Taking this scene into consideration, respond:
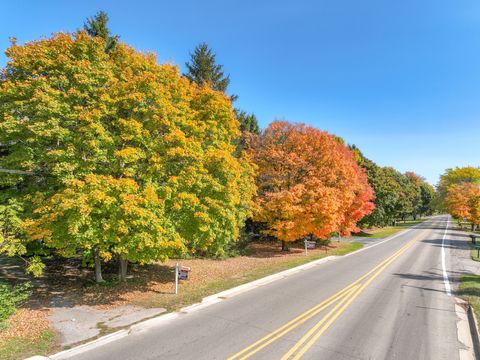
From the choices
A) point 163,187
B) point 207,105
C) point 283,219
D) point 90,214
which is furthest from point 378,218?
point 90,214

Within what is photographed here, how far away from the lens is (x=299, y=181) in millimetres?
26766

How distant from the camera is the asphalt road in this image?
7.81m

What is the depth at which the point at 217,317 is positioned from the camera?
404 inches

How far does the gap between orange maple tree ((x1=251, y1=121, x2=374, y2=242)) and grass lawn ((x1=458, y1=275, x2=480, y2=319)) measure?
31.8 feet

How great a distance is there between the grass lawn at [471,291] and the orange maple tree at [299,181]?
31.8ft

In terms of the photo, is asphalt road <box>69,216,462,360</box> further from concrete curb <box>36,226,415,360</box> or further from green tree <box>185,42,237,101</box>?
green tree <box>185,42,237,101</box>

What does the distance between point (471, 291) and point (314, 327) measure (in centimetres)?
1060

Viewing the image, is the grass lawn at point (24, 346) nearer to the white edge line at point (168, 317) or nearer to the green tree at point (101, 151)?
the white edge line at point (168, 317)

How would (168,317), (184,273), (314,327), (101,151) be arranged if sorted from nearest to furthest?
(314,327) < (168,317) < (101,151) < (184,273)

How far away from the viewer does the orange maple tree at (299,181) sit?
24.1m

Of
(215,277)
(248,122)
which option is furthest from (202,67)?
(215,277)

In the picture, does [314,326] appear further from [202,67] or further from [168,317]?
[202,67]

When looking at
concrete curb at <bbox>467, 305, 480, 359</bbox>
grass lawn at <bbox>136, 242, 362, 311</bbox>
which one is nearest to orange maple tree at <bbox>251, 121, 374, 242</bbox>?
grass lawn at <bbox>136, 242, 362, 311</bbox>

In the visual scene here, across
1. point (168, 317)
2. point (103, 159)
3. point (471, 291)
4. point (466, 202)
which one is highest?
point (103, 159)
